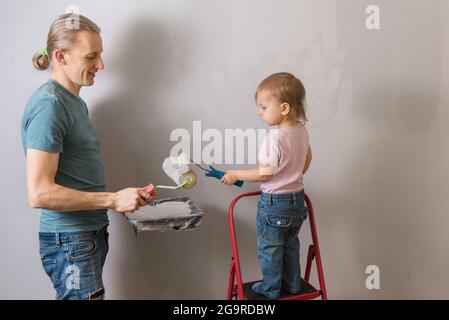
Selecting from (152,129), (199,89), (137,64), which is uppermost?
(137,64)

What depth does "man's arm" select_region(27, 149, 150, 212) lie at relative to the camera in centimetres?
110

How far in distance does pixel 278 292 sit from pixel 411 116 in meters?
0.85

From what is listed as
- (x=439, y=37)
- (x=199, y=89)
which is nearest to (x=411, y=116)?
(x=439, y=37)

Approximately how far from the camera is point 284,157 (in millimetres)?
1327

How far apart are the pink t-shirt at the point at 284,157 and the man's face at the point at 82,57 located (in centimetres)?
60

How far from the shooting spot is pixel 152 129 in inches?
62.7

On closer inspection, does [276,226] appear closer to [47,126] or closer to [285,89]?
[285,89]

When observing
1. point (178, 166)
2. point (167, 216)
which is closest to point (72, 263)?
point (167, 216)

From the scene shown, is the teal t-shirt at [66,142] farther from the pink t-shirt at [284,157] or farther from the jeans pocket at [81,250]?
the pink t-shirt at [284,157]

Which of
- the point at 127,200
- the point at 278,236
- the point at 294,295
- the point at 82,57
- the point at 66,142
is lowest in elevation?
the point at 294,295

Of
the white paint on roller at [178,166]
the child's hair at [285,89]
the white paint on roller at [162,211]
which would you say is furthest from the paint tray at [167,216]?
the child's hair at [285,89]

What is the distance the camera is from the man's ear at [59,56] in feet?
4.05

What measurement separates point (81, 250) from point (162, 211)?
12.3 inches
